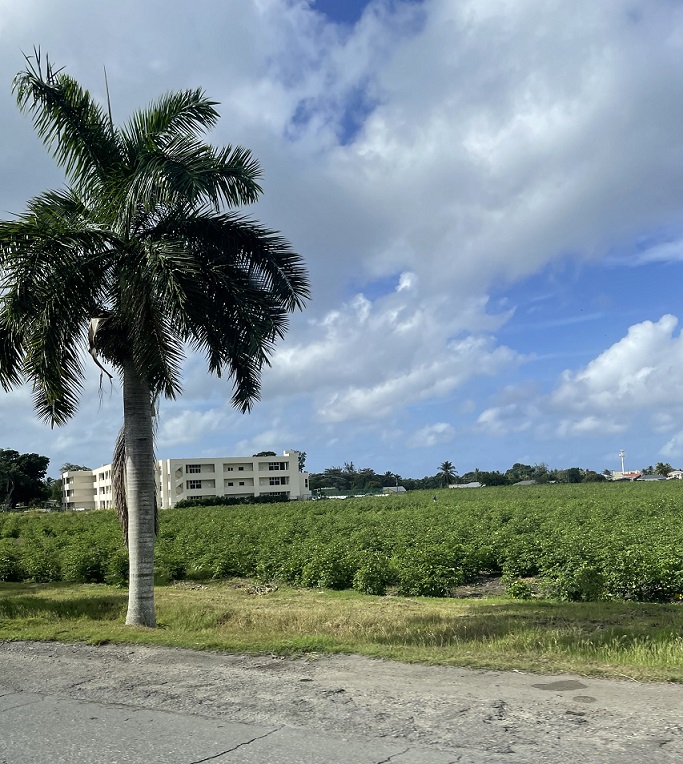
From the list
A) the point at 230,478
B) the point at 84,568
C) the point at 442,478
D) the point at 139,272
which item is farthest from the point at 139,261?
the point at 442,478

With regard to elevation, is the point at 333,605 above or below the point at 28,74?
below

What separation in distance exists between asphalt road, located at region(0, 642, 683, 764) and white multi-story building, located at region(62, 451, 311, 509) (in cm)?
9481

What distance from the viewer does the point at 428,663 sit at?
8078 millimetres

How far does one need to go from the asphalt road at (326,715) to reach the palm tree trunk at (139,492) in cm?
353

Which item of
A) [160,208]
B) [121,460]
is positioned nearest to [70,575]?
[121,460]

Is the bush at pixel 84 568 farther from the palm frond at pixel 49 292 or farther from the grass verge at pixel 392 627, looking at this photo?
the palm frond at pixel 49 292

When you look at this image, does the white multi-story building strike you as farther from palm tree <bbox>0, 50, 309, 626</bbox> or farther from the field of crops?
palm tree <bbox>0, 50, 309, 626</bbox>

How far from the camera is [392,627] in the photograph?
11461mm

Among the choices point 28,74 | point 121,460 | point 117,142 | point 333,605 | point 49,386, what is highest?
point 28,74

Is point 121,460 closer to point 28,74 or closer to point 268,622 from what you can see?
point 268,622

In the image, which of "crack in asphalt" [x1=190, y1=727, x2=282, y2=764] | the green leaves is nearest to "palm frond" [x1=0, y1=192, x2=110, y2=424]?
the green leaves

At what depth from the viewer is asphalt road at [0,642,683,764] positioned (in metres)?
5.24

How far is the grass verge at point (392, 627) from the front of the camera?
27.0 feet

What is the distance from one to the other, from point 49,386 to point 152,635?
4.28 metres
